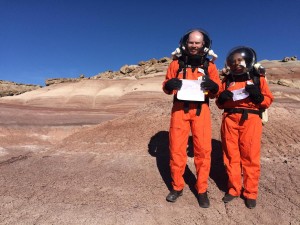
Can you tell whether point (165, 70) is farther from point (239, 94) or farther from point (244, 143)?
point (244, 143)

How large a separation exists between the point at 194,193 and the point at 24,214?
1.94m

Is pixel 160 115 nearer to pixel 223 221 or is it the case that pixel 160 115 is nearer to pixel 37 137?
pixel 37 137

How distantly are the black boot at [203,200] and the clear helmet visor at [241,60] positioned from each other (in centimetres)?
148

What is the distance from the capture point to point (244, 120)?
379cm

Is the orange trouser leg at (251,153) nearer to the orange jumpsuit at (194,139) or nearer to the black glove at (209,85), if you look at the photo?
the orange jumpsuit at (194,139)

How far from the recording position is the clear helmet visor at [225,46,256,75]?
3859 millimetres

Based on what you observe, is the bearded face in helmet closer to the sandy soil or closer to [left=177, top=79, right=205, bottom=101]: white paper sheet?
[left=177, top=79, right=205, bottom=101]: white paper sheet

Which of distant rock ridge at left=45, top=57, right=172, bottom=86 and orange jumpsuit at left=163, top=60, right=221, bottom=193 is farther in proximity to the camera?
distant rock ridge at left=45, top=57, right=172, bottom=86

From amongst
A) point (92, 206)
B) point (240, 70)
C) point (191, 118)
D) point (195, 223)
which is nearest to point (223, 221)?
point (195, 223)

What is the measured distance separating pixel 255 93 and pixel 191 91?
703 mm

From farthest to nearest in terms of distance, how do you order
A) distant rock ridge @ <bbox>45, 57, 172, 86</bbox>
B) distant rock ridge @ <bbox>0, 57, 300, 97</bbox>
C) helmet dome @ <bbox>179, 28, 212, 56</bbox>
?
distant rock ridge @ <bbox>45, 57, 172, 86</bbox>
distant rock ridge @ <bbox>0, 57, 300, 97</bbox>
helmet dome @ <bbox>179, 28, 212, 56</bbox>

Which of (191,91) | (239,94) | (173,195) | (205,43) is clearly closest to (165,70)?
(205,43)

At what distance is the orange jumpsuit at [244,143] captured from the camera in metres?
3.74

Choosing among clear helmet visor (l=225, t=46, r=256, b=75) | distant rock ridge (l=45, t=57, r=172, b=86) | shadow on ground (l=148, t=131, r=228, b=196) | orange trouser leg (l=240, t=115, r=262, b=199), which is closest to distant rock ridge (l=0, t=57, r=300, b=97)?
distant rock ridge (l=45, t=57, r=172, b=86)
